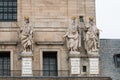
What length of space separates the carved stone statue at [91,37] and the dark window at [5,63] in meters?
5.96

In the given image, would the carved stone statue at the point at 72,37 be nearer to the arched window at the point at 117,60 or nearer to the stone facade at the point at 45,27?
the stone facade at the point at 45,27

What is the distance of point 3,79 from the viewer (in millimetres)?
55125

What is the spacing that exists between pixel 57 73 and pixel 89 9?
220 inches

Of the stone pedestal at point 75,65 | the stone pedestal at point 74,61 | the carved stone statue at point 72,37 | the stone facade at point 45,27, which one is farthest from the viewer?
the stone facade at point 45,27

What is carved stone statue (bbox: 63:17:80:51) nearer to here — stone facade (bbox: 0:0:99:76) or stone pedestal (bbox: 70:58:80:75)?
stone facade (bbox: 0:0:99:76)

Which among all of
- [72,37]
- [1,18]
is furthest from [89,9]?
[1,18]

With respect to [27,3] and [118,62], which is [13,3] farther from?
[118,62]

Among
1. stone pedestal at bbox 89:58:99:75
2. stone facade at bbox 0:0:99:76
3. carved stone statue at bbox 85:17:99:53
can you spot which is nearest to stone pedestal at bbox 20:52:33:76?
stone facade at bbox 0:0:99:76

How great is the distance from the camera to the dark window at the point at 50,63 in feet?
194

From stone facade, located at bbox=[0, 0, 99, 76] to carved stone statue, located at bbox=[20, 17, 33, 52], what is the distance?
2.69ft

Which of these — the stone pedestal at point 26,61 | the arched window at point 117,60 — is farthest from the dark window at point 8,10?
the arched window at point 117,60

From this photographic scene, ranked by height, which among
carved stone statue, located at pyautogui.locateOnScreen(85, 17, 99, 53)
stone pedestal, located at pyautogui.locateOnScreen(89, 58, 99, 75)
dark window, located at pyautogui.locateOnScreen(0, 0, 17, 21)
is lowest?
stone pedestal, located at pyautogui.locateOnScreen(89, 58, 99, 75)

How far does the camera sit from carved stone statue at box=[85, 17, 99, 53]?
192 ft

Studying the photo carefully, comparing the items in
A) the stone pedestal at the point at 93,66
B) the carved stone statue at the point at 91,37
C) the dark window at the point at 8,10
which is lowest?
the stone pedestal at the point at 93,66
